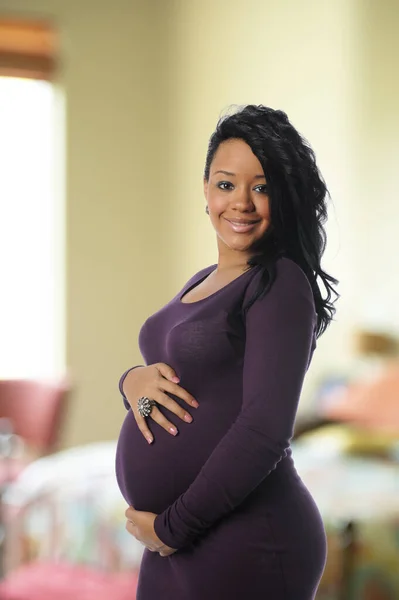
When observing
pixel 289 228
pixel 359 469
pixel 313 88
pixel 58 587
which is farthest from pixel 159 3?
pixel 289 228

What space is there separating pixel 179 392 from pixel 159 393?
22 mm

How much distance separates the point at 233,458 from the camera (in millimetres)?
805

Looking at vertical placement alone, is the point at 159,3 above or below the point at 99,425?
above

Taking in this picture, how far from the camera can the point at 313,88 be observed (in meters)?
3.59

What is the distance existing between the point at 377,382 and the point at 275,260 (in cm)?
278

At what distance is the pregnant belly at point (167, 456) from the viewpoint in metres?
0.86

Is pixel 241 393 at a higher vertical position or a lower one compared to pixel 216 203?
lower

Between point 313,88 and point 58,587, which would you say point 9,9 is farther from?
point 58,587

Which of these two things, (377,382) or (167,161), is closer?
(377,382)

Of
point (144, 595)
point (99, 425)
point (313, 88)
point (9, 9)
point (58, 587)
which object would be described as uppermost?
point (9, 9)

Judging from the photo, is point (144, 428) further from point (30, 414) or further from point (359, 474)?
point (30, 414)

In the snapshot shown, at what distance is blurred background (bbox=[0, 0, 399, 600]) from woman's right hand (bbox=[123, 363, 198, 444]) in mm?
1113

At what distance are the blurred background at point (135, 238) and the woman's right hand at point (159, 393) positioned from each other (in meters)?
1.11

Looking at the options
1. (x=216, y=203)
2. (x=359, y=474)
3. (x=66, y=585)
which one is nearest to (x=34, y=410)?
(x=359, y=474)
